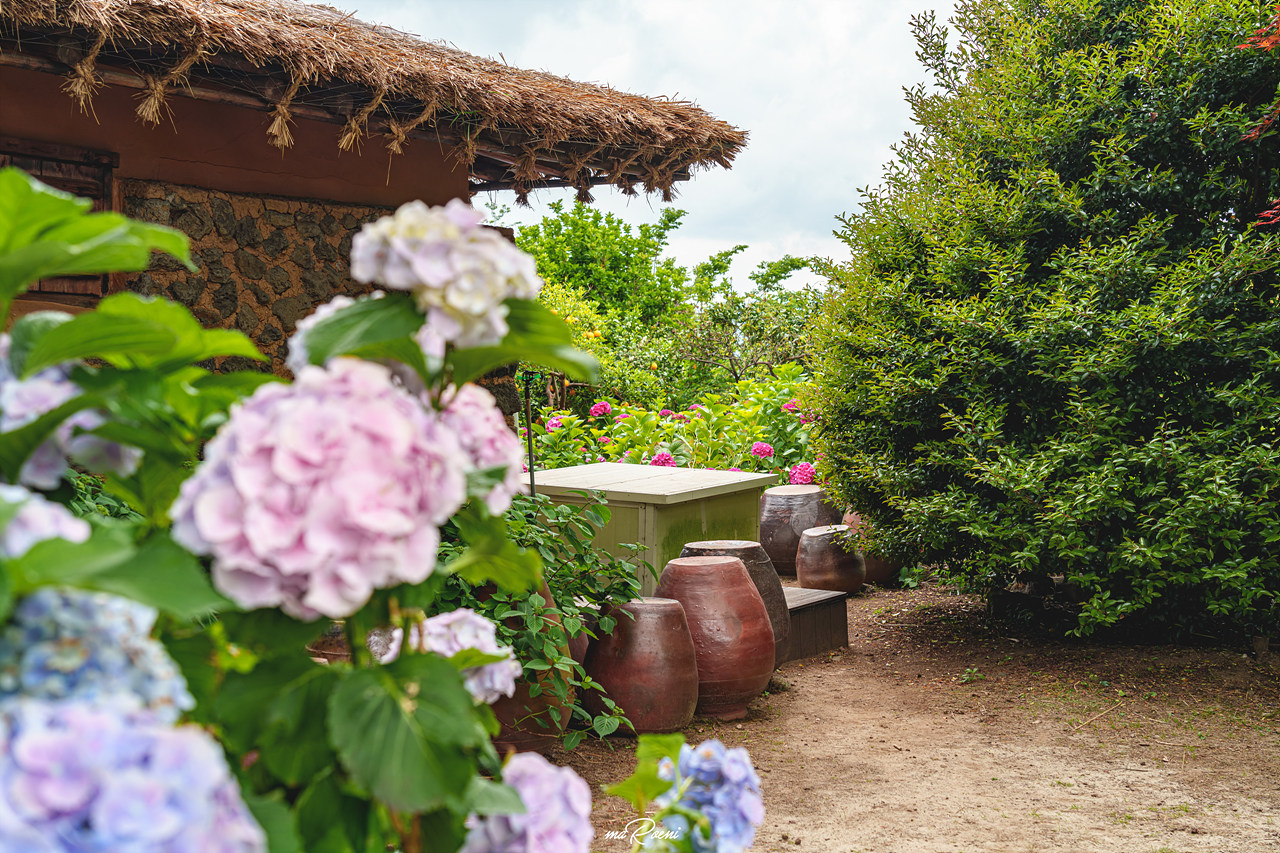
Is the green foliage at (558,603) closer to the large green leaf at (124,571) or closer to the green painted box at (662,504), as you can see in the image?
the green painted box at (662,504)

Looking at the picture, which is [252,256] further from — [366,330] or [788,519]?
[788,519]

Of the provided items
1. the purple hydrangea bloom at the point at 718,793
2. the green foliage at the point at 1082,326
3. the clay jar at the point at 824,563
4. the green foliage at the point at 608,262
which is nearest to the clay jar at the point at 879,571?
the clay jar at the point at 824,563

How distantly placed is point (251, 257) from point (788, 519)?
13.2ft

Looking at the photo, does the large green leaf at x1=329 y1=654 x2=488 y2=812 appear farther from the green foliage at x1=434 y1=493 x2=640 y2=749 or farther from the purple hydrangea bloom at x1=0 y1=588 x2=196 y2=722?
the green foliage at x1=434 y1=493 x2=640 y2=749

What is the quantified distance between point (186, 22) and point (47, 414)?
9.58 feet

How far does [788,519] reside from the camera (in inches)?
259

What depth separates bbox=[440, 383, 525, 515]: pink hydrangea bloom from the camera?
0.68 metres

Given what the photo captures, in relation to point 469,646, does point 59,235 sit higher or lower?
higher

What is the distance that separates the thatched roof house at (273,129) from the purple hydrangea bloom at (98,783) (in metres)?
3.01

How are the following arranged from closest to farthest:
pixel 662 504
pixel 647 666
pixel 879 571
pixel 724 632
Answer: pixel 647 666
pixel 724 632
pixel 662 504
pixel 879 571

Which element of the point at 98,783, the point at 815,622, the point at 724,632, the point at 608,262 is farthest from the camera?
the point at 608,262

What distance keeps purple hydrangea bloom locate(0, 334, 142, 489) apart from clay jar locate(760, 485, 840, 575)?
5.98m

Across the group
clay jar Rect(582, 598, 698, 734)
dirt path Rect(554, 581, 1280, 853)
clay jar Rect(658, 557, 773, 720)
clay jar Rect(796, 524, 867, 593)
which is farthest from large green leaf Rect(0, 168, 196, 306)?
clay jar Rect(796, 524, 867, 593)

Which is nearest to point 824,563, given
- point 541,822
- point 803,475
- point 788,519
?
point 788,519
